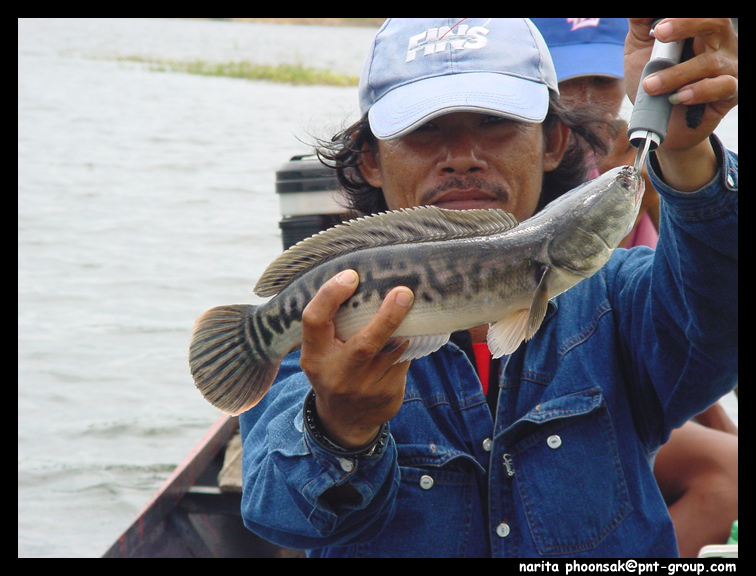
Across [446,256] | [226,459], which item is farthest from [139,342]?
[446,256]

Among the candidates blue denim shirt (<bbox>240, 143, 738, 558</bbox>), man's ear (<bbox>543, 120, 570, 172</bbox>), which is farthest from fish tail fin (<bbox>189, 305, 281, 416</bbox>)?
man's ear (<bbox>543, 120, 570, 172</bbox>)

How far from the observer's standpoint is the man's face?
2.62 meters

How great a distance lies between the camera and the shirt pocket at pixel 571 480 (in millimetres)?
2596

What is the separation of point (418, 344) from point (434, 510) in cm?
85

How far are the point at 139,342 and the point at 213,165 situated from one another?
767 centimetres

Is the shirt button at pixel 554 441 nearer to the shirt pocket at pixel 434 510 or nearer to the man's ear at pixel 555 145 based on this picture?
the shirt pocket at pixel 434 510

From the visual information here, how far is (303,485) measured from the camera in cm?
233

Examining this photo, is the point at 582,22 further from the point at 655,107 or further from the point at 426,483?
the point at 426,483

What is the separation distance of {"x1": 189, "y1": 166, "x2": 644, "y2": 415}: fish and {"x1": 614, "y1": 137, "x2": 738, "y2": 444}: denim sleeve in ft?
1.26

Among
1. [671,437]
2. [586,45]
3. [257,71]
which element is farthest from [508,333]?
[257,71]

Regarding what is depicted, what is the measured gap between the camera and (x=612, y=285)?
2.96 m

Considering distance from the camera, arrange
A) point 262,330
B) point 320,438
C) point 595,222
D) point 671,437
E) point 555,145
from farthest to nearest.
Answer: point 671,437 < point 555,145 < point 320,438 < point 262,330 < point 595,222

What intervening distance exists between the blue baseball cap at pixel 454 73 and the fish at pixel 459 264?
71cm
